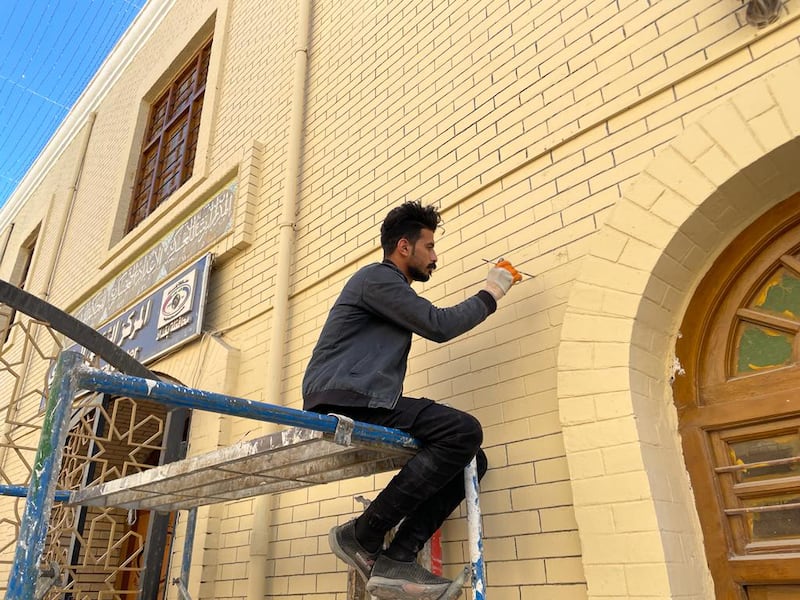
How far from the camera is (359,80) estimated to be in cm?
479

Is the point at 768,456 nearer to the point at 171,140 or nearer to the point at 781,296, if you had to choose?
the point at 781,296

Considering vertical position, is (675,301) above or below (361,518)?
above

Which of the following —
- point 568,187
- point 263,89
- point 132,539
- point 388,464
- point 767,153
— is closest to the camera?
point 767,153

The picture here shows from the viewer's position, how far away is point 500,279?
272 centimetres

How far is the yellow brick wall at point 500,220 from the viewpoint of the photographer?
8.49 ft

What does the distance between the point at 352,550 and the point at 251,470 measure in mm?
481

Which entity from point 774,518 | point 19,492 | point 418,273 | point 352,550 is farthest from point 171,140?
point 774,518

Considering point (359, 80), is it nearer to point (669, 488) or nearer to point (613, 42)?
point (613, 42)

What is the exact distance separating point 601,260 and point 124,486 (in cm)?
214

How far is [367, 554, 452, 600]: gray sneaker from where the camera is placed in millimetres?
2274

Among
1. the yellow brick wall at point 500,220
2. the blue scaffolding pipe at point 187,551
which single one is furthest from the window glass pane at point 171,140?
the blue scaffolding pipe at point 187,551

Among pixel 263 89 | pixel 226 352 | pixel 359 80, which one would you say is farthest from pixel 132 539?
pixel 359 80

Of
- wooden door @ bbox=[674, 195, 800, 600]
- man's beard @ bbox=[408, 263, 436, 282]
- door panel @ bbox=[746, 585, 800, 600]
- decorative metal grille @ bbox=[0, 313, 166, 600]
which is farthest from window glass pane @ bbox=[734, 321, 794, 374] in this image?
decorative metal grille @ bbox=[0, 313, 166, 600]

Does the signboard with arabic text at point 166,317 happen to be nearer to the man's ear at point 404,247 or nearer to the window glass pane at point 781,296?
the man's ear at point 404,247
